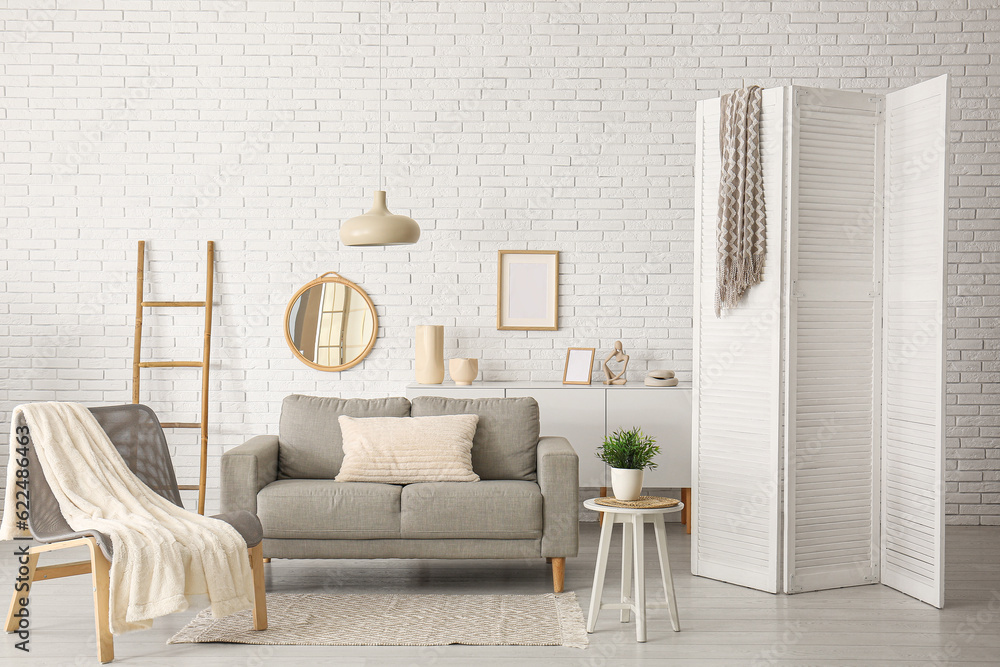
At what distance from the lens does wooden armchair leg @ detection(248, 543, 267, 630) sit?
10.6ft

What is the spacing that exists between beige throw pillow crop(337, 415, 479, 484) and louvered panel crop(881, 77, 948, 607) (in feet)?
6.50

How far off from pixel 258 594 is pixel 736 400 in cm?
231

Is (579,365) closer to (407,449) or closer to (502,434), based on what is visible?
(502,434)

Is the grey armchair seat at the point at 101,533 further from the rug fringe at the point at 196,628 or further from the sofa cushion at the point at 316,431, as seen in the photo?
the sofa cushion at the point at 316,431

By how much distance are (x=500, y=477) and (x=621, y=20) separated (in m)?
3.06

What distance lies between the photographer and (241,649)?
308 centimetres

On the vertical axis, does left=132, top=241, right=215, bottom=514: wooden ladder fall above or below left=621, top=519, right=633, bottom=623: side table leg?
above

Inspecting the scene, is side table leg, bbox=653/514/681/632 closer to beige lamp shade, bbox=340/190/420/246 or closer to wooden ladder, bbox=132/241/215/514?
beige lamp shade, bbox=340/190/420/246

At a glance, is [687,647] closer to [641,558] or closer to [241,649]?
[641,558]

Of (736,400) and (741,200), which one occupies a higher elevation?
(741,200)

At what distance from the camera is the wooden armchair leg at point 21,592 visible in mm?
3186

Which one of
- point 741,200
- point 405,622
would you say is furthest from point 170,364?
point 741,200

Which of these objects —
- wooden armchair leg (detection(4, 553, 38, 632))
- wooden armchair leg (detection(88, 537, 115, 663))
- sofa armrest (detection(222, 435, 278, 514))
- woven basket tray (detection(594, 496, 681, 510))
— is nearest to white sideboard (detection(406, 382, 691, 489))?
woven basket tray (detection(594, 496, 681, 510))

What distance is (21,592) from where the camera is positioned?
323 cm
